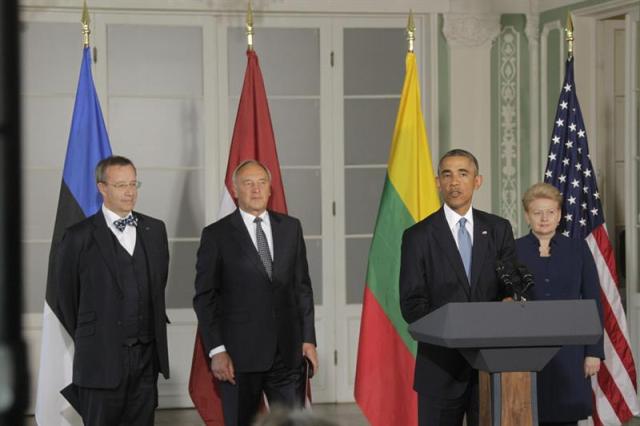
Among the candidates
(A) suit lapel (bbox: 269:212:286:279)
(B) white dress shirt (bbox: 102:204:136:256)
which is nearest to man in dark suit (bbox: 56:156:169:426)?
(B) white dress shirt (bbox: 102:204:136:256)

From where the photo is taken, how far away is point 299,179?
6.05 metres

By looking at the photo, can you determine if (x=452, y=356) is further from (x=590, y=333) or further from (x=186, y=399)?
(x=186, y=399)

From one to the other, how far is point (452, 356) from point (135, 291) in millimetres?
1195

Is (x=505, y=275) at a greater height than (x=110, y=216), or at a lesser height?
lesser

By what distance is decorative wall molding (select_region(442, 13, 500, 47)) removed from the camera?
5.94 meters

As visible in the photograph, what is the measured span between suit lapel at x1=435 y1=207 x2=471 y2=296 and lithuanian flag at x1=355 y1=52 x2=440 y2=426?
3.72ft

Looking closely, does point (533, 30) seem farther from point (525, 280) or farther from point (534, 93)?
point (525, 280)

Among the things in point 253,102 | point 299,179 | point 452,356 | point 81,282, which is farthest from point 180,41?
point 452,356

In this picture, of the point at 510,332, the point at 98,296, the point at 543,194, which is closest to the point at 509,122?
the point at 543,194

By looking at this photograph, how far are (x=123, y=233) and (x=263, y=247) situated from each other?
1.76 feet

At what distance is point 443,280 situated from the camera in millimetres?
3342

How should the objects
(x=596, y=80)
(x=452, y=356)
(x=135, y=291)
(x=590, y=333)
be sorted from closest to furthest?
(x=590, y=333) < (x=452, y=356) < (x=135, y=291) < (x=596, y=80)

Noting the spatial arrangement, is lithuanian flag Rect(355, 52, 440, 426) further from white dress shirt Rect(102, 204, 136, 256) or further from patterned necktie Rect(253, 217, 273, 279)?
white dress shirt Rect(102, 204, 136, 256)

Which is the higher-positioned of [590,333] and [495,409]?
[590,333]
